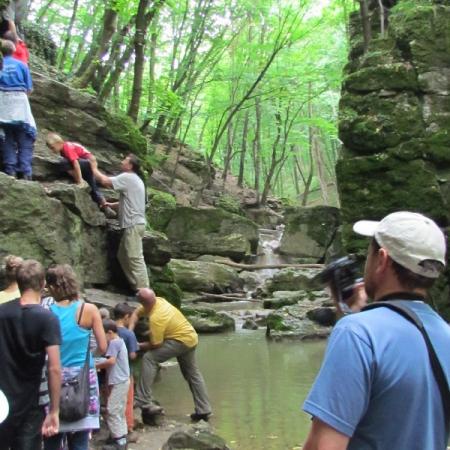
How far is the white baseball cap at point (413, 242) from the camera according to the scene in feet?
6.25

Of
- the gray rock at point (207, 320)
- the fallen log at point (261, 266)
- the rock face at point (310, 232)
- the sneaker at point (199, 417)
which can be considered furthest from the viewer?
the rock face at point (310, 232)

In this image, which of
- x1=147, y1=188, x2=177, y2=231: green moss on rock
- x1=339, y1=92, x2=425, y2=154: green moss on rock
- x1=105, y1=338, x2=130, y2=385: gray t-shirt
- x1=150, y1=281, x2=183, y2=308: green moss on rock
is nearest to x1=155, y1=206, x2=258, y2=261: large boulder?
x1=147, y1=188, x2=177, y2=231: green moss on rock

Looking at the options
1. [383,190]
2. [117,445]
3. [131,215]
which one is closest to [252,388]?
[131,215]

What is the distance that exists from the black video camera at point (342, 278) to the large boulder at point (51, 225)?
6.09m

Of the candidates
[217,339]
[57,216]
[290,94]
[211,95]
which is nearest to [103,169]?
[57,216]

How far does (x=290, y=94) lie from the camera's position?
29500 mm

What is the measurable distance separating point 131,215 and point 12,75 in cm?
274

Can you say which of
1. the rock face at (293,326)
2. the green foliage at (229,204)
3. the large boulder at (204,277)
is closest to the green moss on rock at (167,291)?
the rock face at (293,326)

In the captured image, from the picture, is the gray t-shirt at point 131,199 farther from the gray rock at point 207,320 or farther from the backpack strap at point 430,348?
the backpack strap at point 430,348

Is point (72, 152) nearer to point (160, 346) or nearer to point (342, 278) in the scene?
point (160, 346)

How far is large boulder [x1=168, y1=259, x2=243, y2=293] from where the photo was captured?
63.4 ft

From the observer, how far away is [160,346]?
779 centimetres

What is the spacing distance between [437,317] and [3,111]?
782 centimetres

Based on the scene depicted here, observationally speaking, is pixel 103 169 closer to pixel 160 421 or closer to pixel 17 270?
pixel 160 421
